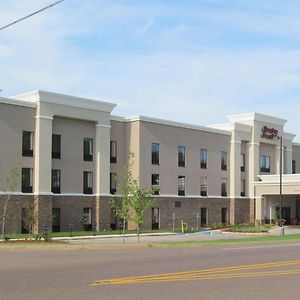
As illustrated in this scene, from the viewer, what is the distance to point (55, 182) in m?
48.9

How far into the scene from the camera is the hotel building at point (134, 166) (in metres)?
46.4

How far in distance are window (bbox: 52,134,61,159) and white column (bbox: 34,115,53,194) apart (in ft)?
4.61

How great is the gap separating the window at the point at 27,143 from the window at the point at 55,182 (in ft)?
9.89

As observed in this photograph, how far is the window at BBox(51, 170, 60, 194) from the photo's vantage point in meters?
48.7

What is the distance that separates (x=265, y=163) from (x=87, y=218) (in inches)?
1052

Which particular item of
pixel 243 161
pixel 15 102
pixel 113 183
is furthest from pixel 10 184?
pixel 243 161

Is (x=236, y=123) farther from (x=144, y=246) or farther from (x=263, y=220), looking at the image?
(x=144, y=246)

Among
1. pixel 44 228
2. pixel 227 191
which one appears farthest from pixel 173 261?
pixel 227 191

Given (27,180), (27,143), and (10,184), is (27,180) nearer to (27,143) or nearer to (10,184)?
(10,184)

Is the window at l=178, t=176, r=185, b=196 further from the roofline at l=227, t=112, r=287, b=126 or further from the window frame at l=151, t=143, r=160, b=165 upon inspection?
the roofline at l=227, t=112, r=287, b=126

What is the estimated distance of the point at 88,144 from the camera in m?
51.8

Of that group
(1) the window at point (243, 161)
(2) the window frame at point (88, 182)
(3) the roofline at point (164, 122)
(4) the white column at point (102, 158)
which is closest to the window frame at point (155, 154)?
(3) the roofline at point (164, 122)

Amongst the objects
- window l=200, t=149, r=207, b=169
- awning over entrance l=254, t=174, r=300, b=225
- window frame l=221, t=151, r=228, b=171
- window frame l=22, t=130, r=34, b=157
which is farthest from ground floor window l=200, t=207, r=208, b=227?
window frame l=22, t=130, r=34, b=157

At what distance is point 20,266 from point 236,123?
1951 inches
